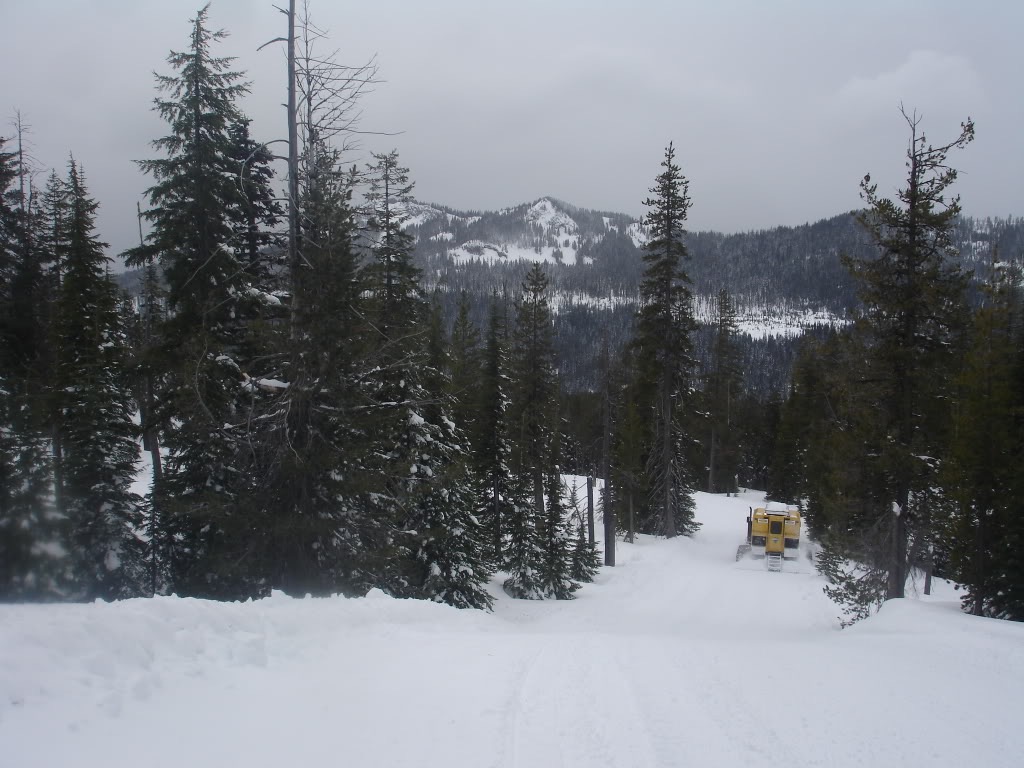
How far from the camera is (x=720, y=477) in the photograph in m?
54.3

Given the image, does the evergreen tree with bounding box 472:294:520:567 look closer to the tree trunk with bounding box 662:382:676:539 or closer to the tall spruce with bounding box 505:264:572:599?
the tall spruce with bounding box 505:264:572:599

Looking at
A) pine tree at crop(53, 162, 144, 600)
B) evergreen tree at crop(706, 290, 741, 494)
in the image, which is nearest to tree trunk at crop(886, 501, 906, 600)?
pine tree at crop(53, 162, 144, 600)

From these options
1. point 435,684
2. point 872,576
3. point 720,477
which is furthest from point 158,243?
point 720,477

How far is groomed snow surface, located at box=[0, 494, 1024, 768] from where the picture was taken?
396 centimetres

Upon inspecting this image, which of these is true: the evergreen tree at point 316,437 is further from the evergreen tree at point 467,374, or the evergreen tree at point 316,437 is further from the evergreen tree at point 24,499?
the evergreen tree at point 467,374

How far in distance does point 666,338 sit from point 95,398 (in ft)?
71.2

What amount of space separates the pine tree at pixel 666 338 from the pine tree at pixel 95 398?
20.4 m

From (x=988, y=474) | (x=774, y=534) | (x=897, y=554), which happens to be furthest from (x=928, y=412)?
(x=774, y=534)

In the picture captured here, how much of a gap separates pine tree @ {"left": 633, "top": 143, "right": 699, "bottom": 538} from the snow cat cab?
3.74m

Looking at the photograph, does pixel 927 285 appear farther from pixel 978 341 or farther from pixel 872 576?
pixel 872 576

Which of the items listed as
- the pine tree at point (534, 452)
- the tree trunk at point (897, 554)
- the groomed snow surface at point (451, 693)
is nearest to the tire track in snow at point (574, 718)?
the groomed snow surface at point (451, 693)

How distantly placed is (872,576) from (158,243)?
17546 mm

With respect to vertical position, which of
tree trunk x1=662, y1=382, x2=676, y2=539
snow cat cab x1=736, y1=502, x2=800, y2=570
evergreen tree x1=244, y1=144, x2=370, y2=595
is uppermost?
evergreen tree x1=244, y1=144, x2=370, y2=595

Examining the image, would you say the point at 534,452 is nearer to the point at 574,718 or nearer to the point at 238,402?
the point at 238,402
